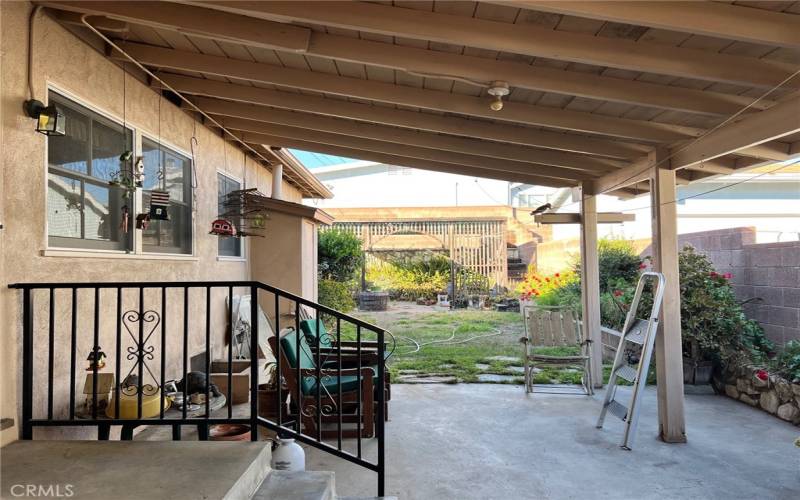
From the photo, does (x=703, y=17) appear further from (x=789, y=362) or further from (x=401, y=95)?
(x=789, y=362)

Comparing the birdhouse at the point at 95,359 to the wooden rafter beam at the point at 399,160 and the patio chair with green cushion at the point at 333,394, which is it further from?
the wooden rafter beam at the point at 399,160

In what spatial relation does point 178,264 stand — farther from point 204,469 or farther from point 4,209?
point 204,469

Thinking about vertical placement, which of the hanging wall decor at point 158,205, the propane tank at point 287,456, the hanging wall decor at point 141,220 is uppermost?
the hanging wall decor at point 158,205

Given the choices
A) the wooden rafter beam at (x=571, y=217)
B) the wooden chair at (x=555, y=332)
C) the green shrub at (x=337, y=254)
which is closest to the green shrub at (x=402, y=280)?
the green shrub at (x=337, y=254)

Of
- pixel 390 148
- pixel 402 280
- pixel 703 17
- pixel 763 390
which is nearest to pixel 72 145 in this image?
pixel 390 148

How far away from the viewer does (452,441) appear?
12.4 feet

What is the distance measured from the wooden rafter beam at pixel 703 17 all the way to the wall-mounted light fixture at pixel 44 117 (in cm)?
227

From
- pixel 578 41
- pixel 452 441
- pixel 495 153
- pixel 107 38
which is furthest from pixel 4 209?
pixel 495 153

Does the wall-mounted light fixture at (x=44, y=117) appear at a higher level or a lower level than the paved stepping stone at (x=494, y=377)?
higher

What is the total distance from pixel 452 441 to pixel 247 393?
1.76 meters

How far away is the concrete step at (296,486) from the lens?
2.23 m

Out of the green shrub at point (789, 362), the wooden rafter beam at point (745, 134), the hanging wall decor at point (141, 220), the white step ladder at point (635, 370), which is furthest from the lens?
the green shrub at point (789, 362)

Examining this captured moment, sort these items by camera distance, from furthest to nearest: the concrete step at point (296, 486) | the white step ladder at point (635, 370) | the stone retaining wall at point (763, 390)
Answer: the stone retaining wall at point (763, 390) < the white step ladder at point (635, 370) < the concrete step at point (296, 486)

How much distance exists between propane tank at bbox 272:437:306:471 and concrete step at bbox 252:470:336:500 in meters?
0.24
